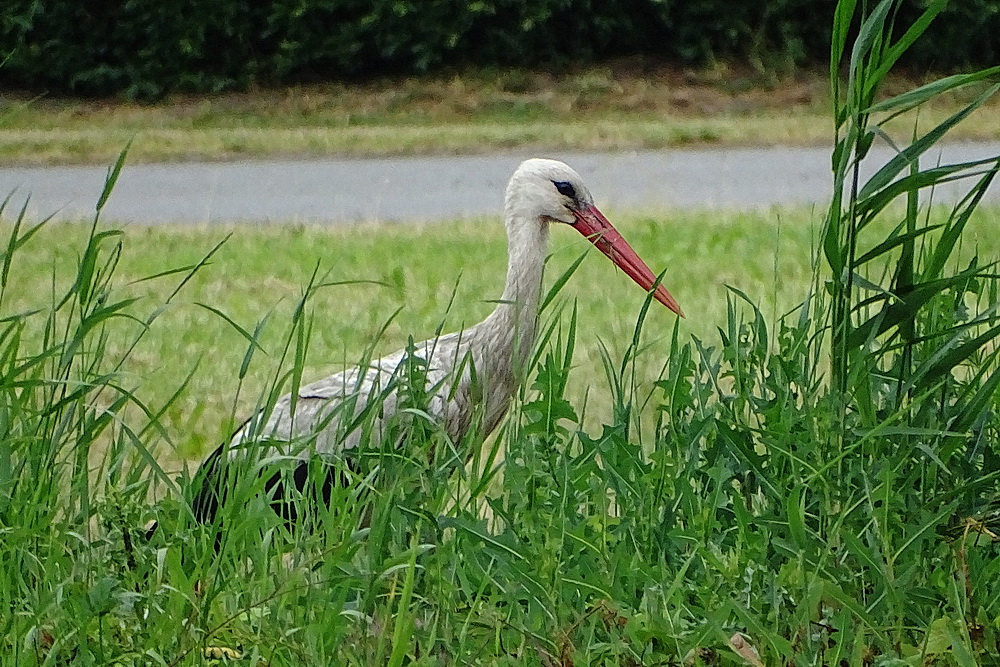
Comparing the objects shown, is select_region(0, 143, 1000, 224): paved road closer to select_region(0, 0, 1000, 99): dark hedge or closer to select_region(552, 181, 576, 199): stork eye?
select_region(0, 0, 1000, 99): dark hedge

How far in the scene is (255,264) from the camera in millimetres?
7148

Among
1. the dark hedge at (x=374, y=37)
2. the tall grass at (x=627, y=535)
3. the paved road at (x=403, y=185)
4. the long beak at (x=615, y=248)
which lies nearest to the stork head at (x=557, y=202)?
the long beak at (x=615, y=248)

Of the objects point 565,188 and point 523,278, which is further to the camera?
point 565,188

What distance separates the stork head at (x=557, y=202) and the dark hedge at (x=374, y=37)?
9.86 m

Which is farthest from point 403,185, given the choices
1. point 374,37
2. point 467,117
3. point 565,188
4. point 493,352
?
point 493,352

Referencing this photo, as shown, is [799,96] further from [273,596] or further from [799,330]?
[273,596]

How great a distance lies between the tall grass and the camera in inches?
94.6

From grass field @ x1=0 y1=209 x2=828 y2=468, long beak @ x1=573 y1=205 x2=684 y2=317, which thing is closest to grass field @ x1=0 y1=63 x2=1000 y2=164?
grass field @ x1=0 y1=209 x2=828 y2=468

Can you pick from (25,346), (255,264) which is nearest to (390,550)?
(25,346)

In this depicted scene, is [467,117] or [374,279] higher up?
[374,279]

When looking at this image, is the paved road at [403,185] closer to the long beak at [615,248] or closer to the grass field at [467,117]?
the grass field at [467,117]

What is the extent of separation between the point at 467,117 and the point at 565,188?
30.7 ft

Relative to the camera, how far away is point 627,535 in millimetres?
2646

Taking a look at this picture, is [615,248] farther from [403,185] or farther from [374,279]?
[403,185]
